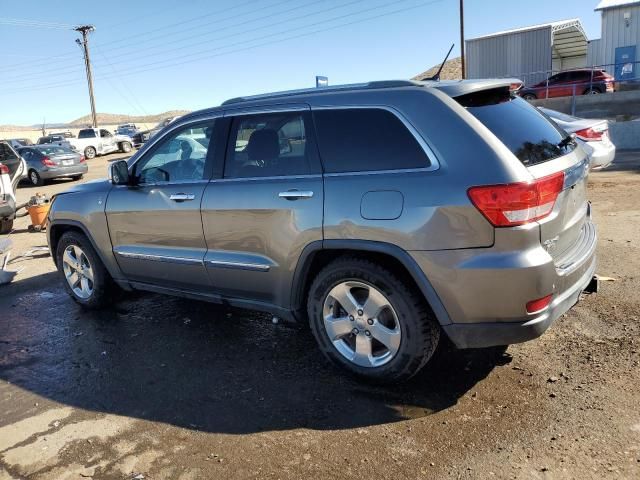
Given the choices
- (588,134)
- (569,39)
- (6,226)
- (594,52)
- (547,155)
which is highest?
(569,39)

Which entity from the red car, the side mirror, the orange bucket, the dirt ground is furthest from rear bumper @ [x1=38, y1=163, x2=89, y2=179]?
the red car

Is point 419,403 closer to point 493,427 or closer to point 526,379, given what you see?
point 493,427

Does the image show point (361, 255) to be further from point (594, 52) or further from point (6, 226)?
point (594, 52)

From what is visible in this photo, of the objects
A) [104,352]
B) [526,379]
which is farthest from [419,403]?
[104,352]

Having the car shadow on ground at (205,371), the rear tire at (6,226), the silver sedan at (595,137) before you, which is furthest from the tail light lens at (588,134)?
the rear tire at (6,226)

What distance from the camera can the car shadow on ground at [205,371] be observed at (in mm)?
3410

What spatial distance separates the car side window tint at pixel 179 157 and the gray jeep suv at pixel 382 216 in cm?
2

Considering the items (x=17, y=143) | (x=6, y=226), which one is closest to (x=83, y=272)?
(x=6, y=226)

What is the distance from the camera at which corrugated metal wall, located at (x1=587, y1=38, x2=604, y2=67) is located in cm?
3278

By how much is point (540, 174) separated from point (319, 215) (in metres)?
1.31

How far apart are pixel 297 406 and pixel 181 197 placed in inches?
73.8

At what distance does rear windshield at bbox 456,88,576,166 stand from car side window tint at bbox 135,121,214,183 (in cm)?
205

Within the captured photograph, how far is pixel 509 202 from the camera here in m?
2.96

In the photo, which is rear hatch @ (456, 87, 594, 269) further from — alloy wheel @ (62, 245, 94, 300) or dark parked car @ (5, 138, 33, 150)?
dark parked car @ (5, 138, 33, 150)
